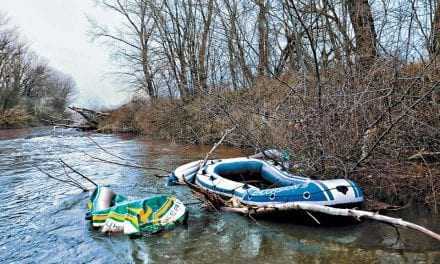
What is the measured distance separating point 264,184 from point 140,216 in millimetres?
2545

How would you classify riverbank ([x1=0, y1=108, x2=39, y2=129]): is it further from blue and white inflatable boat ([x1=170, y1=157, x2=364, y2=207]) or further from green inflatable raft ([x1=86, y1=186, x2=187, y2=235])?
green inflatable raft ([x1=86, y1=186, x2=187, y2=235])

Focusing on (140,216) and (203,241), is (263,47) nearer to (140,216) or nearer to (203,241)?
(140,216)

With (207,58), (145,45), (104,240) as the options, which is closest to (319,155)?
(104,240)

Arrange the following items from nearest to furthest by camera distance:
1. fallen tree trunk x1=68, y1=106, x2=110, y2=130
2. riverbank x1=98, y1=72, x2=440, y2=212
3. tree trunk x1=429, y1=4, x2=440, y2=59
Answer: riverbank x1=98, y1=72, x2=440, y2=212
tree trunk x1=429, y1=4, x2=440, y2=59
fallen tree trunk x1=68, y1=106, x2=110, y2=130

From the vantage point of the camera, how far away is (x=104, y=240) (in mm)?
5109

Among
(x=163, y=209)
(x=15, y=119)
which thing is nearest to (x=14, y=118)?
(x=15, y=119)

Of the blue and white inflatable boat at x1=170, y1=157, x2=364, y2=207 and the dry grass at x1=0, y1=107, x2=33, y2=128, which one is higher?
the dry grass at x1=0, y1=107, x2=33, y2=128

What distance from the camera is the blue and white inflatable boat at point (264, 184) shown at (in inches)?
203

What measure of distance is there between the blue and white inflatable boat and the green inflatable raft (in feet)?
2.56

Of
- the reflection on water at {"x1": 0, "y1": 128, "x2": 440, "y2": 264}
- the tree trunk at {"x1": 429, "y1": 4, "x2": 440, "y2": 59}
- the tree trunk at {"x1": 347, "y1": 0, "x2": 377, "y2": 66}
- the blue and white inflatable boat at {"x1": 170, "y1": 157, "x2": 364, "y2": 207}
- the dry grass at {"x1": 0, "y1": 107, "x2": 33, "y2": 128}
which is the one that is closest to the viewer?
the reflection on water at {"x1": 0, "y1": 128, "x2": 440, "y2": 264}

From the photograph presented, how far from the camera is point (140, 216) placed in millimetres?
5273

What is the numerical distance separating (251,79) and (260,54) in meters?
0.97

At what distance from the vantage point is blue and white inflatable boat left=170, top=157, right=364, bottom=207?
515 centimetres

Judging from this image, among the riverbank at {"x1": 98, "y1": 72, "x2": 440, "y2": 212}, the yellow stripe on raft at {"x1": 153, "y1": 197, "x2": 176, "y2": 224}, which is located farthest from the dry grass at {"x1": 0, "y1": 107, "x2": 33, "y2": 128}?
the yellow stripe on raft at {"x1": 153, "y1": 197, "x2": 176, "y2": 224}
